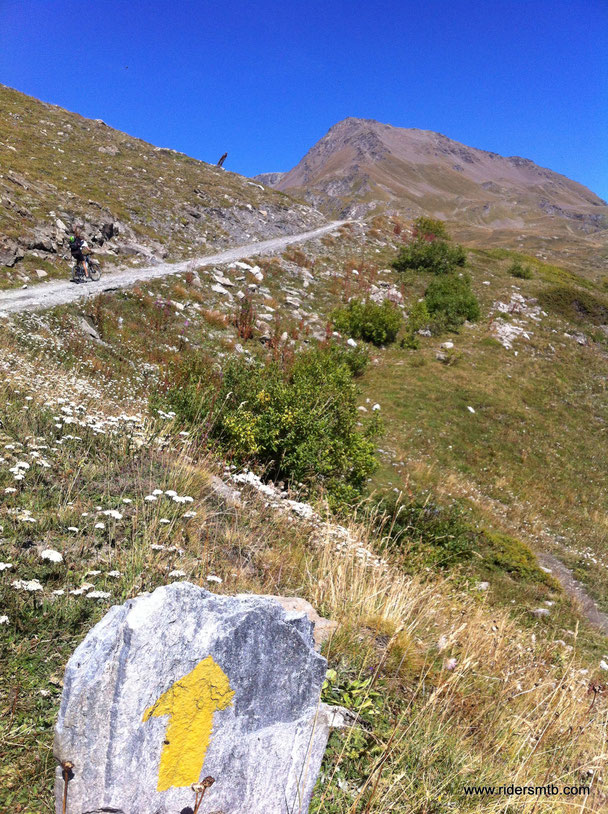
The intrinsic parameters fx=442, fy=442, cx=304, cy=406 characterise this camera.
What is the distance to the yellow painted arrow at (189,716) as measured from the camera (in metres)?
2.15

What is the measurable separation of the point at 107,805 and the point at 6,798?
0.50 metres

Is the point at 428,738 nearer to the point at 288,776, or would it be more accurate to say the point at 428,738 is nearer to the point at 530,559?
the point at 288,776

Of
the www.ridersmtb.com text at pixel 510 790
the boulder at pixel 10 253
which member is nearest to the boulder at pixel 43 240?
the boulder at pixel 10 253

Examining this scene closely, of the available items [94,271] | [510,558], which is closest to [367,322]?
[94,271]

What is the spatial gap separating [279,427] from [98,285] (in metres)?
12.9

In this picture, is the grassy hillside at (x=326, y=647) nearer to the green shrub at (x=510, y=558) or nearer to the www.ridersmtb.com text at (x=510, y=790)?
the www.ridersmtb.com text at (x=510, y=790)

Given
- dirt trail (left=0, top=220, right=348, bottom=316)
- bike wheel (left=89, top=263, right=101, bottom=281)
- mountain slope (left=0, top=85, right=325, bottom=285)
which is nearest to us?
dirt trail (left=0, top=220, right=348, bottom=316)

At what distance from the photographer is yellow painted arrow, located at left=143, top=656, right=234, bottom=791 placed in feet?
7.04

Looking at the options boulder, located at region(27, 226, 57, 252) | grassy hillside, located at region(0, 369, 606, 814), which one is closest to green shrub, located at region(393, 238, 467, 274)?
boulder, located at region(27, 226, 57, 252)

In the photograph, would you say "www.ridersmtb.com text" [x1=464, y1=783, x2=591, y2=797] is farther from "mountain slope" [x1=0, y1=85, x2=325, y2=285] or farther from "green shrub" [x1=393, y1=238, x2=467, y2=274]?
"green shrub" [x1=393, y1=238, x2=467, y2=274]

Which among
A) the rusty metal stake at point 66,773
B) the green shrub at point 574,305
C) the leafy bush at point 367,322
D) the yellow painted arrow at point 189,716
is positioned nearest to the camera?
the rusty metal stake at point 66,773

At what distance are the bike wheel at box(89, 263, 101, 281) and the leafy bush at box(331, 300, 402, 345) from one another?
11978mm

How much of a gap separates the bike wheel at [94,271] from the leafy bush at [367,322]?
11978mm

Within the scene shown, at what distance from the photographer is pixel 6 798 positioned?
206cm
